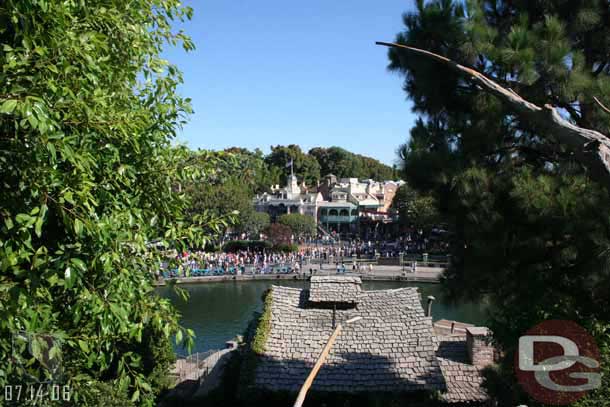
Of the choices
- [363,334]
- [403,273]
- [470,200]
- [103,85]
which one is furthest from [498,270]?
[403,273]

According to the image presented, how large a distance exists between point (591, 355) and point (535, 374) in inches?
30.7

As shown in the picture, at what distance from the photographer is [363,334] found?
39.0 feet

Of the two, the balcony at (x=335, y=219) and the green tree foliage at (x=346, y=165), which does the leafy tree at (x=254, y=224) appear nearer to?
the balcony at (x=335, y=219)

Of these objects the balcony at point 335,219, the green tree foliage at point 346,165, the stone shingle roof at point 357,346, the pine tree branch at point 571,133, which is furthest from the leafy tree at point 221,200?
the green tree foliage at point 346,165

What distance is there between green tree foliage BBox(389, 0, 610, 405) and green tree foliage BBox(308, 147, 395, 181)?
7737cm

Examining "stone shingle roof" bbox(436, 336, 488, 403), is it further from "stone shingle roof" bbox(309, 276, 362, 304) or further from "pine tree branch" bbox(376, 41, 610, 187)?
"pine tree branch" bbox(376, 41, 610, 187)

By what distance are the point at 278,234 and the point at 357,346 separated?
33396 mm

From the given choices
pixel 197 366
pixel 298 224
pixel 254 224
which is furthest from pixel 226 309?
pixel 298 224

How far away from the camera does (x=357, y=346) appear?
11.5 m

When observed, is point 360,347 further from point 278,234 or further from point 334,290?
point 278,234

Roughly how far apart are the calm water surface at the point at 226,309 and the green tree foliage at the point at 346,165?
52.6 metres

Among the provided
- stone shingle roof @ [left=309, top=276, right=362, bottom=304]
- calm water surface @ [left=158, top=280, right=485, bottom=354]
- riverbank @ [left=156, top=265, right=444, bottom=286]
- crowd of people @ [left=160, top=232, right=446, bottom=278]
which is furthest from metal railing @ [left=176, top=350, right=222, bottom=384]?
riverbank @ [left=156, top=265, right=444, bottom=286]

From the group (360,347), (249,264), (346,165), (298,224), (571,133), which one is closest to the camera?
(571,133)

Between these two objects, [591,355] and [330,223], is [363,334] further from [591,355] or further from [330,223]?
[330,223]
